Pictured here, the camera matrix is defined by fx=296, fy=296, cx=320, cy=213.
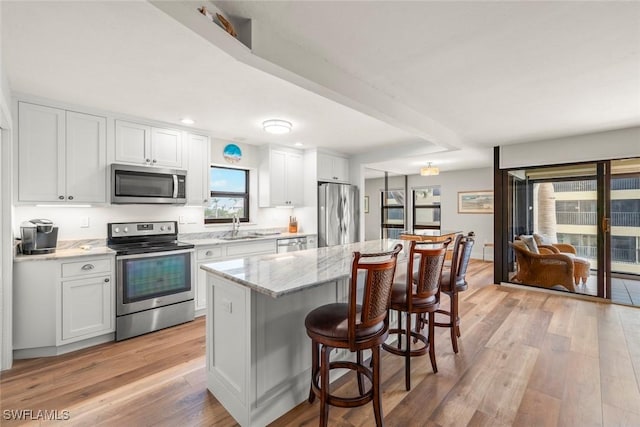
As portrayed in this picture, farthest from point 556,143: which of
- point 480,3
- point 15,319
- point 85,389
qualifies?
point 15,319

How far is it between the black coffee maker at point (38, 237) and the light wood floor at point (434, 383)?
0.96 m

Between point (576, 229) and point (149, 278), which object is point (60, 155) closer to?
point (149, 278)

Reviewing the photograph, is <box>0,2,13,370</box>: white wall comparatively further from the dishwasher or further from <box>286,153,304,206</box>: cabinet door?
<box>286,153,304,206</box>: cabinet door

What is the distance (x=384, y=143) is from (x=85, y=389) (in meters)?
4.51

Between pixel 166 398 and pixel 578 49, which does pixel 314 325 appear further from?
pixel 578 49

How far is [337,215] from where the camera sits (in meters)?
5.14

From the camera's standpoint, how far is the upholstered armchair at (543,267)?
4395 mm

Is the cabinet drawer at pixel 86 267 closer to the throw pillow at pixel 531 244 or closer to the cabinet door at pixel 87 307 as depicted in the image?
the cabinet door at pixel 87 307

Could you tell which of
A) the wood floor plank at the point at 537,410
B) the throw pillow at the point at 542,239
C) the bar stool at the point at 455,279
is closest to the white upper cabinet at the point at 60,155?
the bar stool at the point at 455,279

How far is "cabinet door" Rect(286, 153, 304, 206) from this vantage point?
4.96 meters

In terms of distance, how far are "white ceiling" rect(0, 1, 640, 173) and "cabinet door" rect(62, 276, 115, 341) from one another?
1.76m

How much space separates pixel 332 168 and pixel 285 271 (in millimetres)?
3651

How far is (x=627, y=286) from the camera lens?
4.60 metres

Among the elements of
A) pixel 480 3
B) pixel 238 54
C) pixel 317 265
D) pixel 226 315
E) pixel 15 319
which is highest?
pixel 480 3
